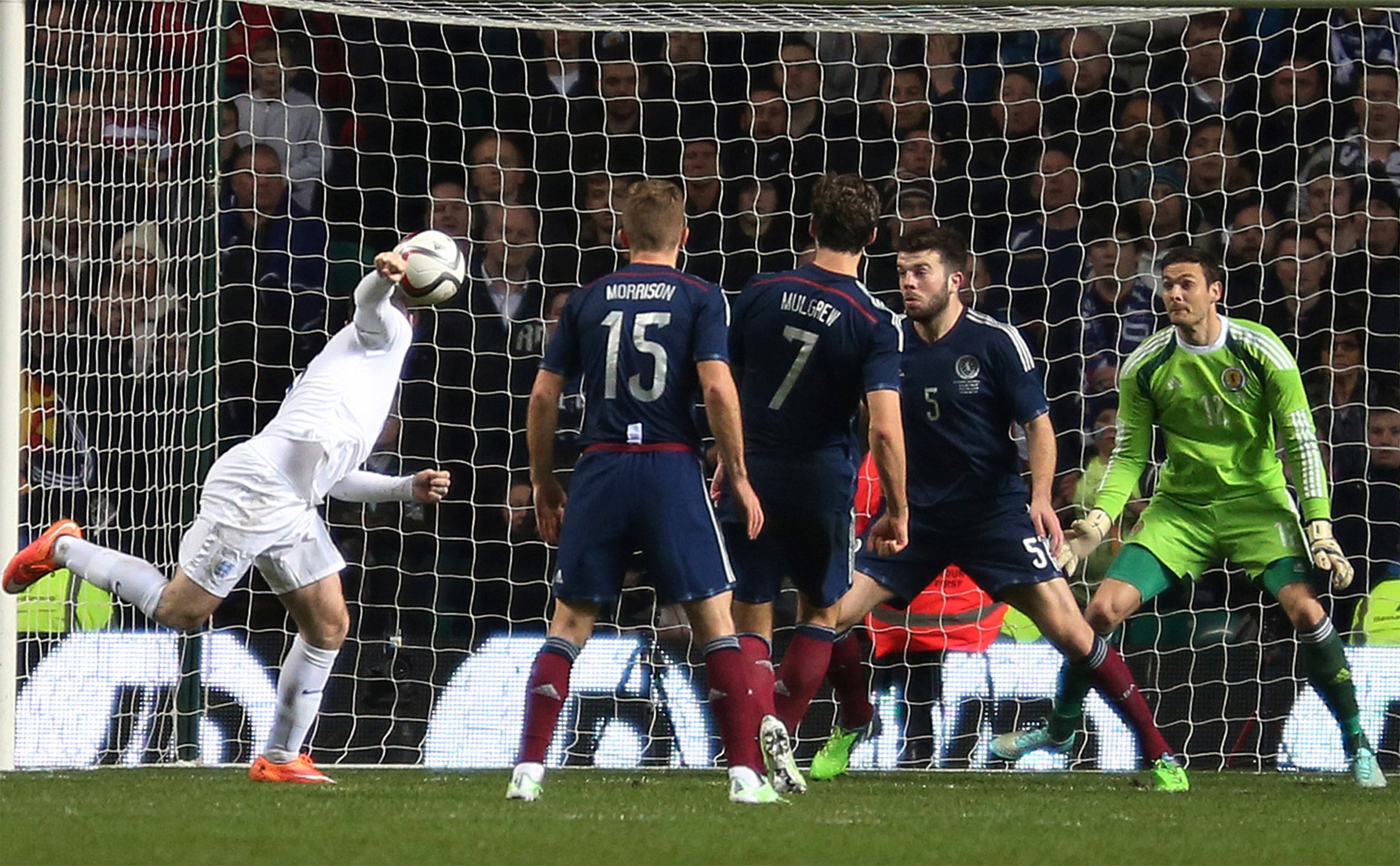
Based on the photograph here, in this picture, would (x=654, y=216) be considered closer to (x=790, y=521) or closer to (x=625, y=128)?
(x=790, y=521)

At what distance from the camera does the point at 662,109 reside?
33.8 ft

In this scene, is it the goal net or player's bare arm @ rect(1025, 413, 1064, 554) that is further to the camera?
the goal net

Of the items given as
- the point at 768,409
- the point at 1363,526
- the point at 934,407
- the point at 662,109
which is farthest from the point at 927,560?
the point at 662,109

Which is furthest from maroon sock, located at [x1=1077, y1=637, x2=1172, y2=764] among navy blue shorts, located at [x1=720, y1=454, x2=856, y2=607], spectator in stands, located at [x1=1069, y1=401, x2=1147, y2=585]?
spectator in stands, located at [x1=1069, y1=401, x2=1147, y2=585]

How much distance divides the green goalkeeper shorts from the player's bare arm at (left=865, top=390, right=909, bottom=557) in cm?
139

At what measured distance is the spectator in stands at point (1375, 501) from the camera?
917 cm

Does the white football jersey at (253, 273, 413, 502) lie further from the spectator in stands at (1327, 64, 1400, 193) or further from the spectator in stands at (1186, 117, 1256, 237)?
the spectator in stands at (1327, 64, 1400, 193)

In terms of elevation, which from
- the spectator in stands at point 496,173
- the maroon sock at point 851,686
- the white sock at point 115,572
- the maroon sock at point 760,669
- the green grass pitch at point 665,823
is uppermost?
the spectator in stands at point 496,173

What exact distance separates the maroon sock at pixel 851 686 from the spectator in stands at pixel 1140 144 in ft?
11.5

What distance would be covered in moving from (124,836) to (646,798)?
170 centimetres

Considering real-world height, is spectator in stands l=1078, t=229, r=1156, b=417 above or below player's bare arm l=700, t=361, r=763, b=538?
above

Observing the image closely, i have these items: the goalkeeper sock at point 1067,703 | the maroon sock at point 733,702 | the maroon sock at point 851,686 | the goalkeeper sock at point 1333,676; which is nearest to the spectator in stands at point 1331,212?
the goalkeeper sock at point 1333,676

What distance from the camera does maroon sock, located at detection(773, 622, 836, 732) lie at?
22.5ft

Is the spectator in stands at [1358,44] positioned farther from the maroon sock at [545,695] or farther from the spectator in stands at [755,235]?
the maroon sock at [545,695]
